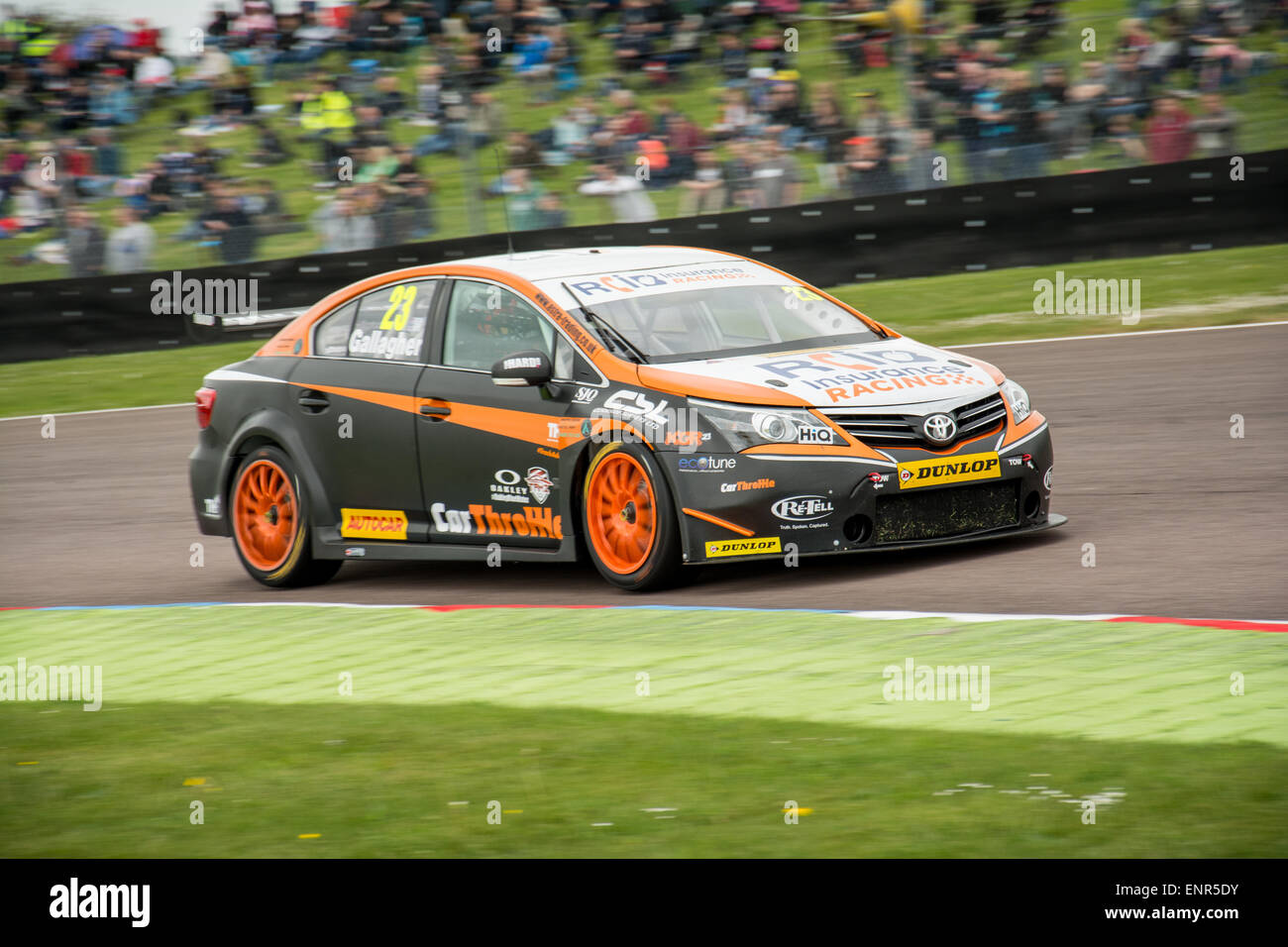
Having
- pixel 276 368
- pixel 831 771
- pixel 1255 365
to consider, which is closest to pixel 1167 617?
pixel 831 771

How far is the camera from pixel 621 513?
27.3 ft

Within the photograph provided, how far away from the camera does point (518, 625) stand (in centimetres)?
792

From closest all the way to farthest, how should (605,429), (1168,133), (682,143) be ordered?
(605,429), (1168,133), (682,143)

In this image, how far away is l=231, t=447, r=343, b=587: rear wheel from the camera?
380 inches

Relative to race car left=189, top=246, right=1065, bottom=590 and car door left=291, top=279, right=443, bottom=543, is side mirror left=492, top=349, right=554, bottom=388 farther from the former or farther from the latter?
car door left=291, top=279, right=443, bottom=543

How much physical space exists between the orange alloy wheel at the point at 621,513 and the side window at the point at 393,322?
1451mm

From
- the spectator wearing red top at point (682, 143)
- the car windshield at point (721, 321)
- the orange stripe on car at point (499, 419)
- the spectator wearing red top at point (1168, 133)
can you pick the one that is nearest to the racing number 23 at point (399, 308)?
the orange stripe on car at point (499, 419)

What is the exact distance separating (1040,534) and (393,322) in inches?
136

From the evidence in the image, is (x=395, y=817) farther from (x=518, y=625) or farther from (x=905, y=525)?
(x=905, y=525)

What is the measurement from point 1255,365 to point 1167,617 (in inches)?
269

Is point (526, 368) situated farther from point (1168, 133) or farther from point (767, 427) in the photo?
point (1168, 133)

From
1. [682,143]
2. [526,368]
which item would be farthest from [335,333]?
[682,143]

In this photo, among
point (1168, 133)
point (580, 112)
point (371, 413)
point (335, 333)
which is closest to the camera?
point (371, 413)

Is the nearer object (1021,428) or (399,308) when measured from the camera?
(1021,428)
